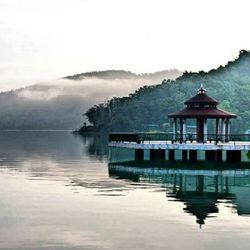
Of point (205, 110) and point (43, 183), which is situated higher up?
point (205, 110)

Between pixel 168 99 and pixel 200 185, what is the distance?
4643 inches

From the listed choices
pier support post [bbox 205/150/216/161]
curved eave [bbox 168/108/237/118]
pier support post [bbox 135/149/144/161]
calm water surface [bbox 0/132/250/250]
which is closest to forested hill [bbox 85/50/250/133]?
curved eave [bbox 168/108/237/118]

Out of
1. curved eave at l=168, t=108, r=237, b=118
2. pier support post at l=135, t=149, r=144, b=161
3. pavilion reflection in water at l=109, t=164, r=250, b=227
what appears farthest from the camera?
pier support post at l=135, t=149, r=144, b=161

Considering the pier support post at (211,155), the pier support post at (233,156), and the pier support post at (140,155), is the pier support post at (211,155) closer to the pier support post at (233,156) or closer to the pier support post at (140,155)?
the pier support post at (233,156)

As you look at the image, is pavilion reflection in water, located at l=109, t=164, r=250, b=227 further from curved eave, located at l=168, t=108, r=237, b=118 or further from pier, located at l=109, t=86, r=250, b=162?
curved eave, located at l=168, t=108, r=237, b=118

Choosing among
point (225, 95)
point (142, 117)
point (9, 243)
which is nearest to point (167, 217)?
point (9, 243)

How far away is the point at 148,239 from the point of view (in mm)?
23609

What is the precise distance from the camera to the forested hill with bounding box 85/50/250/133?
14962 centimetres

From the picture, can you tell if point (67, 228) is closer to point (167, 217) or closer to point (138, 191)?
point (167, 217)

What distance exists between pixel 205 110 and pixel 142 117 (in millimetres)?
105269

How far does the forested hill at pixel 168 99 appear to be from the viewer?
14962 cm

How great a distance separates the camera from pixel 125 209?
3061 centimetres

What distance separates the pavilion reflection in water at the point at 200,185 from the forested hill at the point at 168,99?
88365 millimetres

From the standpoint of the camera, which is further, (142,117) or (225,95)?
(142,117)
